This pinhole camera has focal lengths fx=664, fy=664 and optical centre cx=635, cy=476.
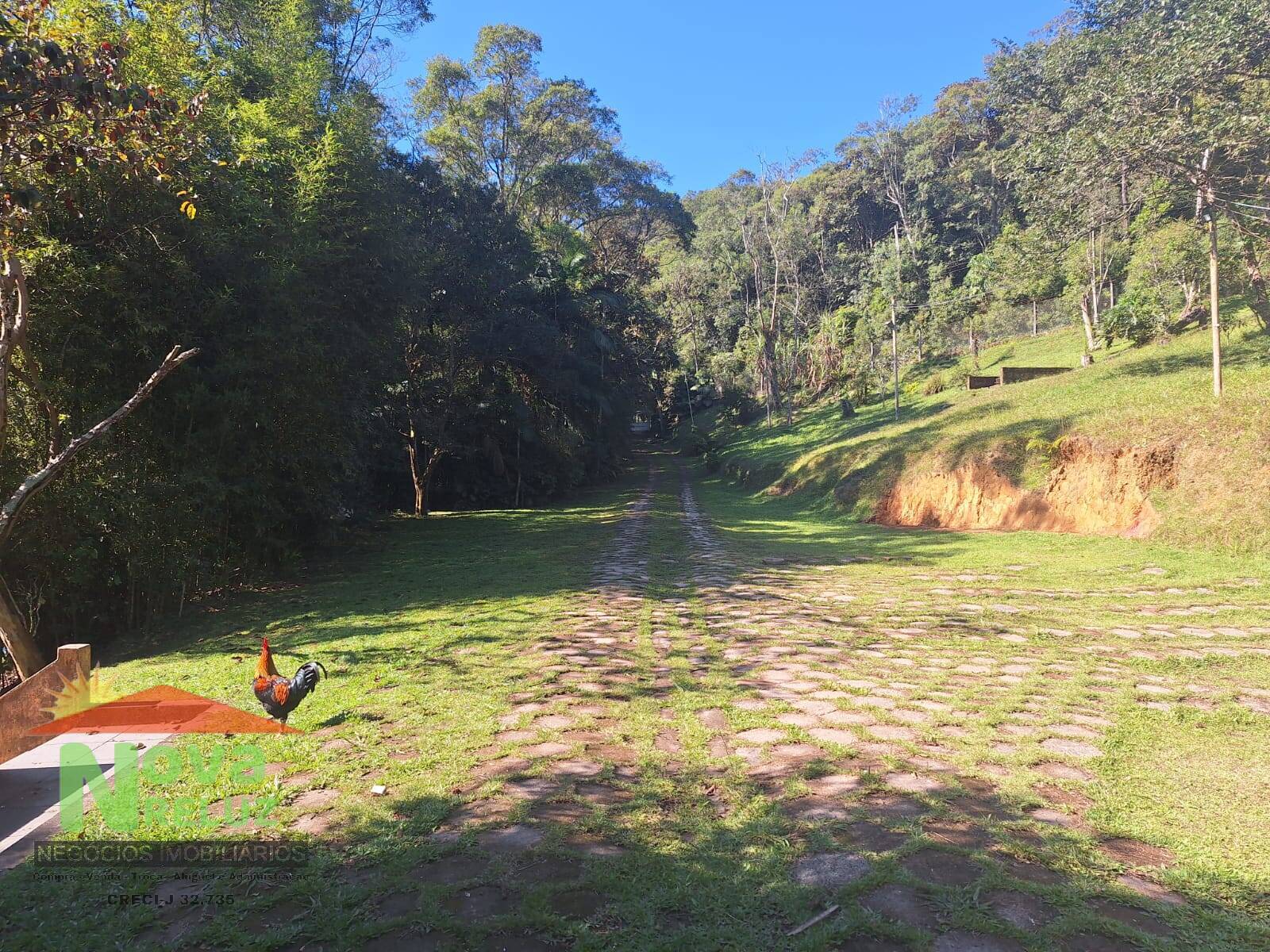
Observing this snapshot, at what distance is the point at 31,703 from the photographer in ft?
13.0

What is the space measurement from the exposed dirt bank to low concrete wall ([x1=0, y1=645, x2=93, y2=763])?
42.4 ft

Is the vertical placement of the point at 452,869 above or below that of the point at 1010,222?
below

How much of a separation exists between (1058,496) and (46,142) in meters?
14.3

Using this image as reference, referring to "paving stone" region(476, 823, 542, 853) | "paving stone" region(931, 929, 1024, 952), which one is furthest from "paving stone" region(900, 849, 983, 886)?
"paving stone" region(476, 823, 542, 853)

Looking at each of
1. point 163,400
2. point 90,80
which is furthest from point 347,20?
point 90,80

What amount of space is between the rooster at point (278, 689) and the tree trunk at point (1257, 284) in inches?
807

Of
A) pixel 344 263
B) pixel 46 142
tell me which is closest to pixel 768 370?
pixel 344 263

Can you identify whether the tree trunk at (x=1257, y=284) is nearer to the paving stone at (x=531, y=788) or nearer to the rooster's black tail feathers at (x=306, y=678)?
the paving stone at (x=531, y=788)

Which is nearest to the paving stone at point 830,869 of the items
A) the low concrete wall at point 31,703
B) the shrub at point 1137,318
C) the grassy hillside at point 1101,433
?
the low concrete wall at point 31,703

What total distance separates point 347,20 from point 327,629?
18873 millimetres

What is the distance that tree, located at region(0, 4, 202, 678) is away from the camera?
3.57 meters

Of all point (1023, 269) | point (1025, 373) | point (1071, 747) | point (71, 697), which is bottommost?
point (1071, 747)

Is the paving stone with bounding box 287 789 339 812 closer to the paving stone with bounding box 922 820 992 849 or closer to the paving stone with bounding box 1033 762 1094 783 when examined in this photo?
the paving stone with bounding box 922 820 992 849

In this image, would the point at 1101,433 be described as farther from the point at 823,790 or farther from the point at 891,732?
the point at 823,790
